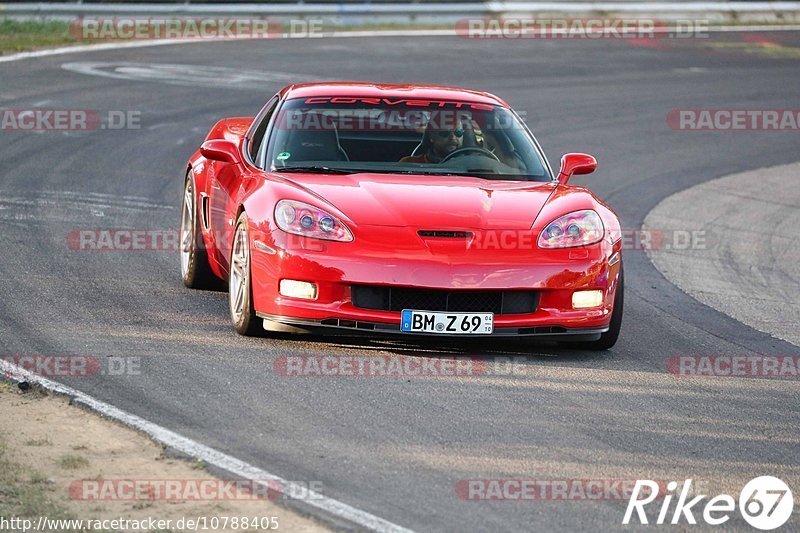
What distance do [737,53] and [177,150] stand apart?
550 inches

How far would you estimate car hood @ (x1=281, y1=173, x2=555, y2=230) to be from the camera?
7.68 meters

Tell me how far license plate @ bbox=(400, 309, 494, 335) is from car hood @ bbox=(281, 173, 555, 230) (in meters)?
0.50

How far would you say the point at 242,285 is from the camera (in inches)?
310

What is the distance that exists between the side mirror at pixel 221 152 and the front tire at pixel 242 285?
2.10 feet

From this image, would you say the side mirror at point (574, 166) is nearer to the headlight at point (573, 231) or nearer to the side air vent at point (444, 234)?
the headlight at point (573, 231)

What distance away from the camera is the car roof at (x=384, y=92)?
9250 mm

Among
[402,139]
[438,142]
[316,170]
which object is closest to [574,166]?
[438,142]

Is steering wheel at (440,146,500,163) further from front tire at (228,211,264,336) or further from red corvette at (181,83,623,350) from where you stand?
front tire at (228,211,264,336)

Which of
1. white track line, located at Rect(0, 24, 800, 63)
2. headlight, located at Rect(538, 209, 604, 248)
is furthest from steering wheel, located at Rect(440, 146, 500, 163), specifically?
white track line, located at Rect(0, 24, 800, 63)

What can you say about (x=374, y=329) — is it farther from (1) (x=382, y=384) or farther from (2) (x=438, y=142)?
(2) (x=438, y=142)

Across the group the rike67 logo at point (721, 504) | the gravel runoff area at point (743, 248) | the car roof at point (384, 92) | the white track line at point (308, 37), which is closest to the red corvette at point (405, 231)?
the car roof at point (384, 92)

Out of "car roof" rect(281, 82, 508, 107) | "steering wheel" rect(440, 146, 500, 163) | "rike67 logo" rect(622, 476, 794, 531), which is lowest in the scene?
"rike67 logo" rect(622, 476, 794, 531)

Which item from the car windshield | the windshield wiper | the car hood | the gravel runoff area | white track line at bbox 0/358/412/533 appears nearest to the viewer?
white track line at bbox 0/358/412/533

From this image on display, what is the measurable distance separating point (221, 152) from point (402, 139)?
1130 millimetres
